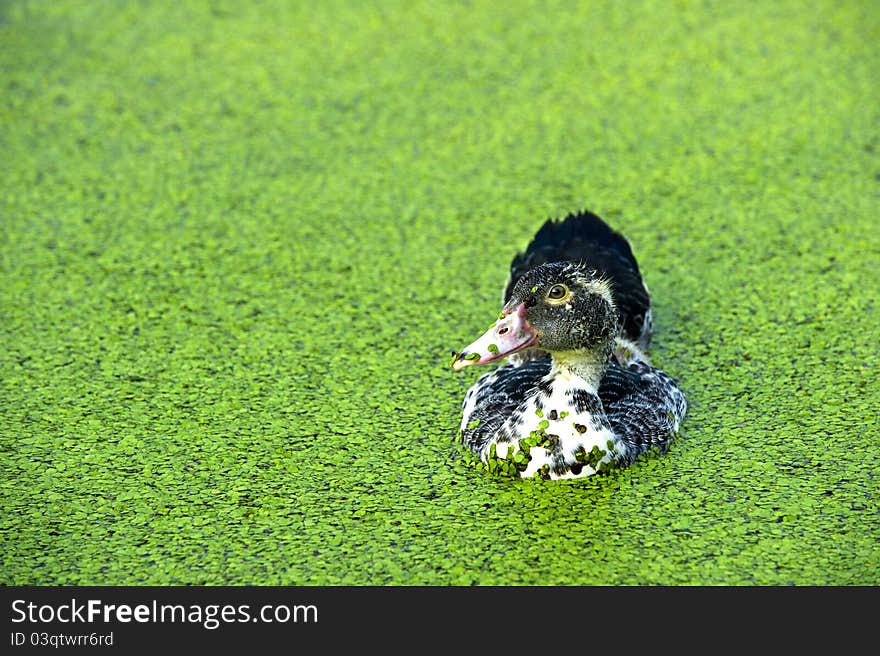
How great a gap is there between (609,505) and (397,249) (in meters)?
1.92

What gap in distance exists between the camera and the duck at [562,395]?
3.81 meters

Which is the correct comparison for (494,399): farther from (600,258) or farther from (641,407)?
(600,258)

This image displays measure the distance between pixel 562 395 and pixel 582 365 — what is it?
0.11m

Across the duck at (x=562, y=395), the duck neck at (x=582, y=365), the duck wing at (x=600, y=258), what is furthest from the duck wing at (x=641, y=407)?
the duck wing at (x=600, y=258)

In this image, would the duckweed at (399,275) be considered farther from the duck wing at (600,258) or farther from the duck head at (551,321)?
the duck head at (551,321)

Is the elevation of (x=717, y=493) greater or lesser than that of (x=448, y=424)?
lesser

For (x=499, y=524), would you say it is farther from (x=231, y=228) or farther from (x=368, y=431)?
(x=231, y=228)

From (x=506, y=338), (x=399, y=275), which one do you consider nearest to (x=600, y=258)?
(x=506, y=338)

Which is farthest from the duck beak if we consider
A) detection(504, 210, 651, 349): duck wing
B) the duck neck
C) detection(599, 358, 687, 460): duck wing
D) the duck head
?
detection(504, 210, 651, 349): duck wing

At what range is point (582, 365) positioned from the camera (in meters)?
3.86

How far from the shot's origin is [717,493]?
12.4ft
